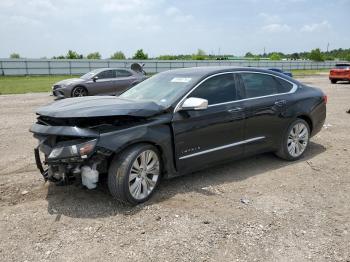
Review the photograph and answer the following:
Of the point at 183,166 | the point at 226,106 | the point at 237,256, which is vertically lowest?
the point at 237,256

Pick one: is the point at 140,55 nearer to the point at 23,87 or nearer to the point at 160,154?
the point at 23,87

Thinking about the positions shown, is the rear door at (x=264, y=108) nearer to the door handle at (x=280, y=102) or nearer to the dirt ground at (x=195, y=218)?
the door handle at (x=280, y=102)

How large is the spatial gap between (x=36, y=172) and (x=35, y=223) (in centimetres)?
167

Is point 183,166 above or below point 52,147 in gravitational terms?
below

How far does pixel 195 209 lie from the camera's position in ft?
13.8

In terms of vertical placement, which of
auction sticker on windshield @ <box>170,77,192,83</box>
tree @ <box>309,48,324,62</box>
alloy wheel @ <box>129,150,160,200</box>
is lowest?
alloy wheel @ <box>129,150,160,200</box>

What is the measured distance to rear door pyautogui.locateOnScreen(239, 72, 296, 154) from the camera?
5.38 meters

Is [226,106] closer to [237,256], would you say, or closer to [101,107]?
[101,107]

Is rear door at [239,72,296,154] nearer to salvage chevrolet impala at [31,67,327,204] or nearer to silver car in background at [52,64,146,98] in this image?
salvage chevrolet impala at [31,67,327,204]

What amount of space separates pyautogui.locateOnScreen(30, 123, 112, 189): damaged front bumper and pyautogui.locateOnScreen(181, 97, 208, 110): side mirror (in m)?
1.13

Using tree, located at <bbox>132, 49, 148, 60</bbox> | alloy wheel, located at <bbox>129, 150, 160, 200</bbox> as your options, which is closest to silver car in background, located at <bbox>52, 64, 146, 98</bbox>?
alloy wheel, located at <bbox>129, 150, 160, 200</bbox>

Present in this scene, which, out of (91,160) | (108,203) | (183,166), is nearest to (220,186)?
(183,166)

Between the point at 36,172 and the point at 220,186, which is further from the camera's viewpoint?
the point at 36,172

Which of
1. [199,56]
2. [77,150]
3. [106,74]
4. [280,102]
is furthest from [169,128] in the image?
[199,56]
